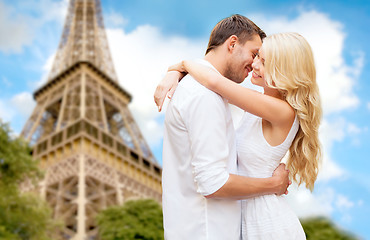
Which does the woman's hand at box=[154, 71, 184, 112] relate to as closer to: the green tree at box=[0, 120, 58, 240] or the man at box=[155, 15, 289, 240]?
the man at box=[155, 15, 289, 240]

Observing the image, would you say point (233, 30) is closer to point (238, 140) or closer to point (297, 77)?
point (297, 77)

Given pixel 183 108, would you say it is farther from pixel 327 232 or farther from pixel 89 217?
pixel 327 232

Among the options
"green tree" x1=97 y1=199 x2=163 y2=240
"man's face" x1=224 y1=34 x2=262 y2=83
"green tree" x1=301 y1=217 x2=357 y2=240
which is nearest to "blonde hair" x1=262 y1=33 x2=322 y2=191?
"man's face" x1=224 y1=34 x2=262 y2=83

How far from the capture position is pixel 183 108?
208cm

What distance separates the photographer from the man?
1.96m

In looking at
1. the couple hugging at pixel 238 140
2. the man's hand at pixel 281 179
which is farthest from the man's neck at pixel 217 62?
the man's hand at pixel 281 179

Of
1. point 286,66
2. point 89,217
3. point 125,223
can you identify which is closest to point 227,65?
point 286,66

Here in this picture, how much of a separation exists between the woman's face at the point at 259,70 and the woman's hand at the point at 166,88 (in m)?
0.48

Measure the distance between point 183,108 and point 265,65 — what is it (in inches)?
22.4

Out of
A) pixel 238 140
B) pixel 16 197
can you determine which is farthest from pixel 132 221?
pixel 238 140

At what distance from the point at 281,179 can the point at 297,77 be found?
58 centimetres

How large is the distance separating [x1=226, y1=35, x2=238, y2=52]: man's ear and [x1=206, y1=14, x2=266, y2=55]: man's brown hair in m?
0.02

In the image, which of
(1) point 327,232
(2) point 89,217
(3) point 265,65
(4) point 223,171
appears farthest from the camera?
(1) point 327,232

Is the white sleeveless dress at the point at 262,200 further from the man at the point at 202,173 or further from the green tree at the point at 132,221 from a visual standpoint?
the green tree at the point at 132,221
